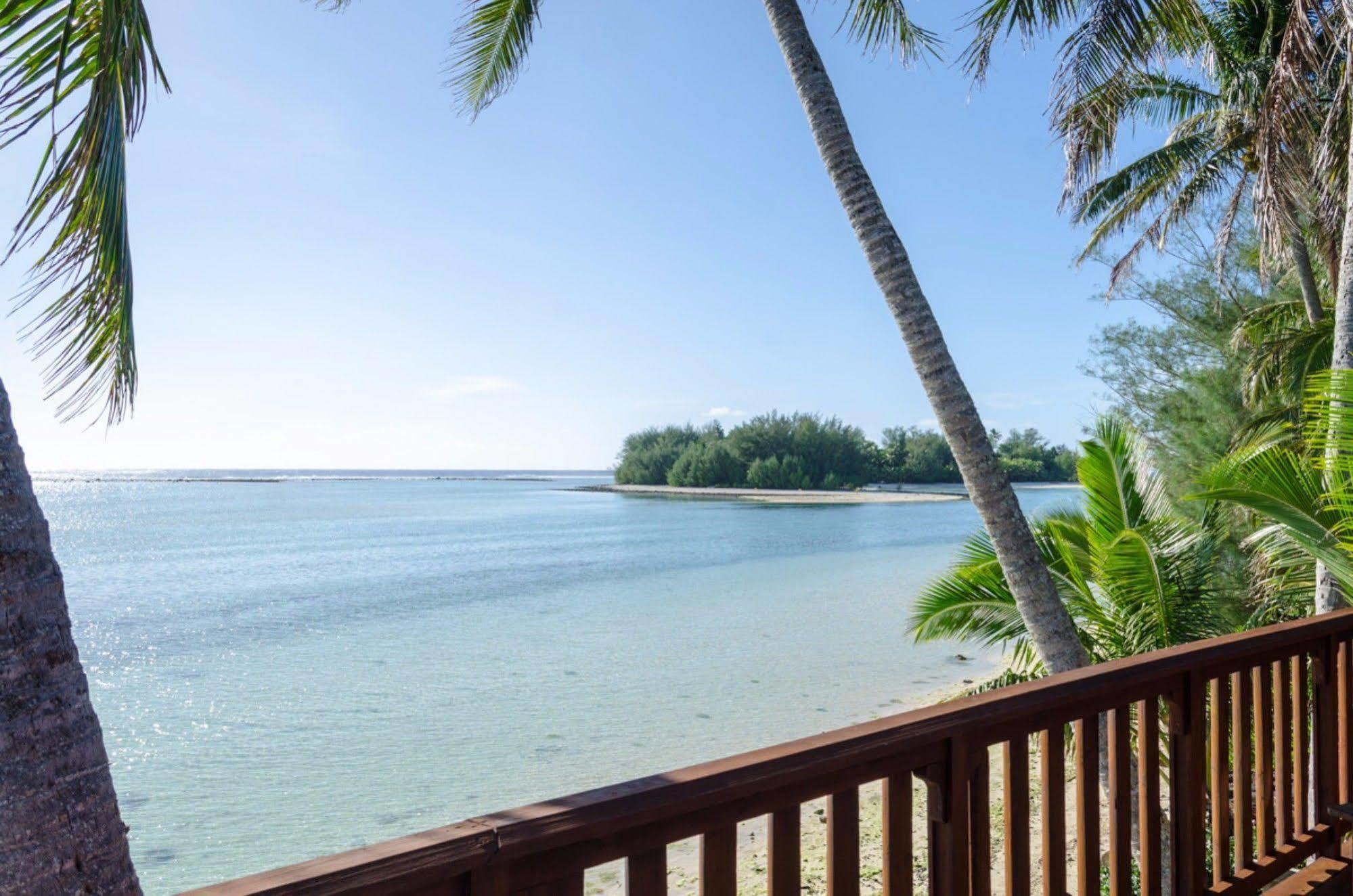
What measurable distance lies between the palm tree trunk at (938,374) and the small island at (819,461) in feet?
199

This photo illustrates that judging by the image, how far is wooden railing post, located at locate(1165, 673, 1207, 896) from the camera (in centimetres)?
229

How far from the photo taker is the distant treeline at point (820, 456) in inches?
2768

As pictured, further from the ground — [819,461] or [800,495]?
[819,461]

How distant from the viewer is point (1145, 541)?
553cm

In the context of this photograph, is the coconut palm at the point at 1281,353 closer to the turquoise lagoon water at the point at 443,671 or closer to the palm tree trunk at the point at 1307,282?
the palm tree trunk at the point at 1307,282

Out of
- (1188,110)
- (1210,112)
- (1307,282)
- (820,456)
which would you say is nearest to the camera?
(1307,282)

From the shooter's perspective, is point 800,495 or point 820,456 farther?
point 820,456

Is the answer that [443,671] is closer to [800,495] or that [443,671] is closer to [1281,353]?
[1281,353]

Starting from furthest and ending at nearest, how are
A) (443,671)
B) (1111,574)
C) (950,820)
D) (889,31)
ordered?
(443,671)
(889,31)
(1111,574)
(950,820)

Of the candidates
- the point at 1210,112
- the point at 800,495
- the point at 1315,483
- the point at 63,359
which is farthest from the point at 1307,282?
the point at 800,495

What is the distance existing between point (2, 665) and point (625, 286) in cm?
2840

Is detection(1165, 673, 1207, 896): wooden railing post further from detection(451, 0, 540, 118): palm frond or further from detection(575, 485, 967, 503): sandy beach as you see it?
detection(575, 485, 967, 503): sandy beach

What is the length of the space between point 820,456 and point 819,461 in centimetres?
41

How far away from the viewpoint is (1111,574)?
575 cm
